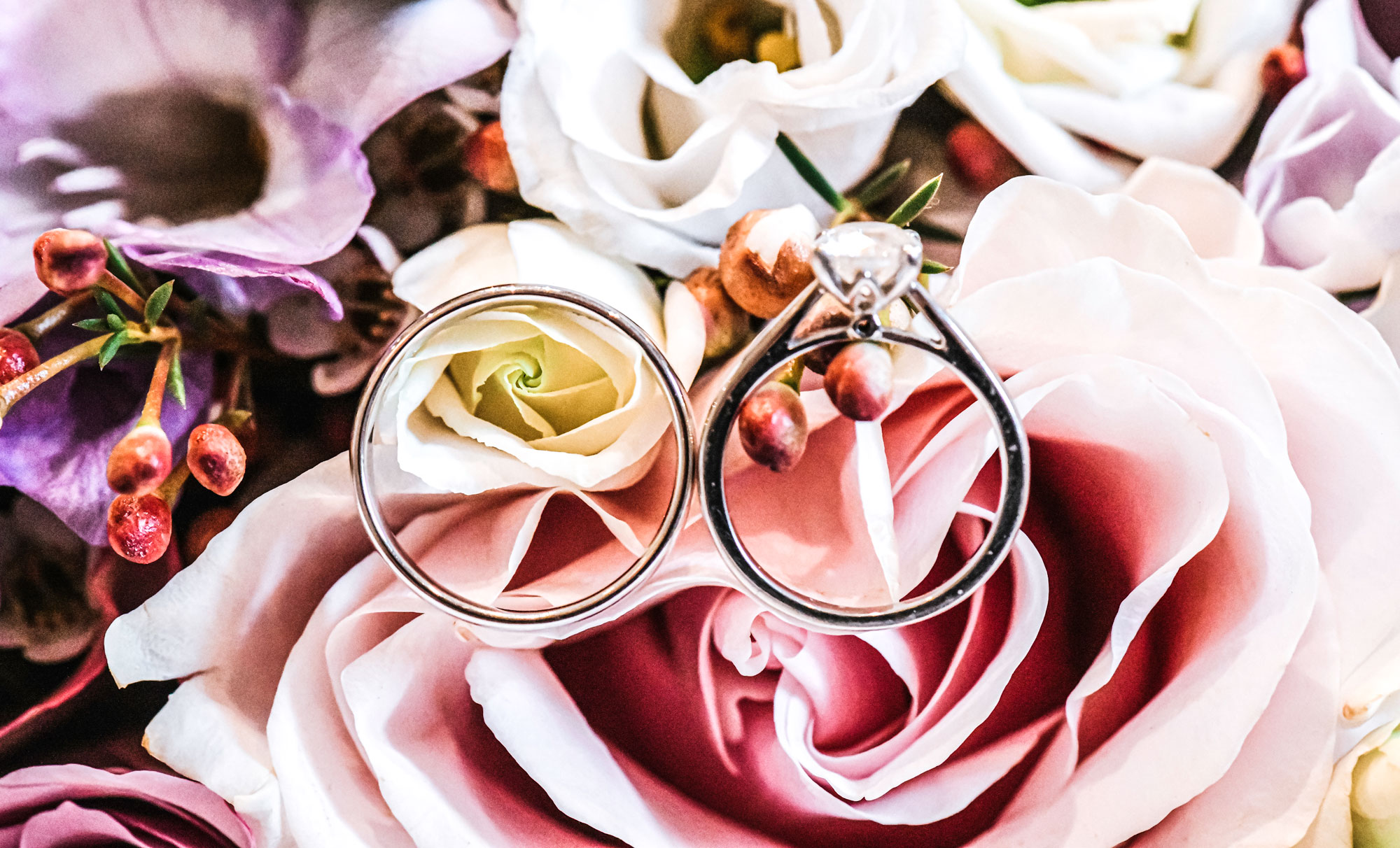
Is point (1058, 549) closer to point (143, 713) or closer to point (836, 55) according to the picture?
point (836, 55)

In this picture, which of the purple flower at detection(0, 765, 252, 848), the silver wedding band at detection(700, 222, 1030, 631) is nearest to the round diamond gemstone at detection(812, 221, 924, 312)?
the silver wedding band at detection(700, 222, 1030, 631)

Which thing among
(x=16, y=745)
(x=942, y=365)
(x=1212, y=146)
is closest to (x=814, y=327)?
(x=942, y=365)

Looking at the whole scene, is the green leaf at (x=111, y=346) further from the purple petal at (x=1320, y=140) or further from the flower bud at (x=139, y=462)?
the purple petal at (x=1320, y=140)

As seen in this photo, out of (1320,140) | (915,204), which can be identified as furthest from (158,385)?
(1320,140)

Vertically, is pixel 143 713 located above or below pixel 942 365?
below

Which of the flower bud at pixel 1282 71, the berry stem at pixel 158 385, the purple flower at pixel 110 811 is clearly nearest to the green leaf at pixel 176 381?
the berry stem at pixel 158 385

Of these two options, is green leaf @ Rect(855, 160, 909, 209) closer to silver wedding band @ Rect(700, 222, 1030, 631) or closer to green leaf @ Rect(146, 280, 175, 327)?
silver wedding band @ Rect(700, 222, 1030, 631)

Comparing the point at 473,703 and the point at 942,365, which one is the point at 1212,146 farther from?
the point at 473,703
